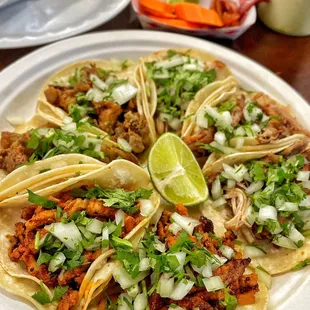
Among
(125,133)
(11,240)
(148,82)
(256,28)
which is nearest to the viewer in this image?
(11,240)

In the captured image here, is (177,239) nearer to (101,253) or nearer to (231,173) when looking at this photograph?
(101,253)

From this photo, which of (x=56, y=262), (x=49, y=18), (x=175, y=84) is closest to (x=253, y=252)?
(x=56, y=262)

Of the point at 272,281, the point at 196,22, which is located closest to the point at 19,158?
the point at 272,281

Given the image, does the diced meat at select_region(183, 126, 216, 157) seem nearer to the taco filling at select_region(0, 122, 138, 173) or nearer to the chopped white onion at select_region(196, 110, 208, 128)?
the chopped white onion at select_region(196, 110, 208, 128)

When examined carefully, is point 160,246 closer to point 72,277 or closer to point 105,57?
point 72,277

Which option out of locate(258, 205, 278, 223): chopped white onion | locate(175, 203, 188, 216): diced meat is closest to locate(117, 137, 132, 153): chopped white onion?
locate(175, 203, 188, 216): diced meat

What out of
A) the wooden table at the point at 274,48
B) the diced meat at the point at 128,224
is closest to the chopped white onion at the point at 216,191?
the diced meat at the point at 128,224
